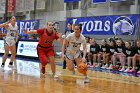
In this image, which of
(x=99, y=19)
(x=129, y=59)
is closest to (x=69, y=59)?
(x=129, y=59)

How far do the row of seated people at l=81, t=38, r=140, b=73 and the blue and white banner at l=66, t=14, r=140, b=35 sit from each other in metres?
1.27

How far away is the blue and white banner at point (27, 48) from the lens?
62.9 ft

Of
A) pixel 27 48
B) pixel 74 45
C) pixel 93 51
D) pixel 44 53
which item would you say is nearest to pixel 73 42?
pixel 74 45

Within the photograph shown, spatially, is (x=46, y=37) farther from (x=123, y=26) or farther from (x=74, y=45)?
(x=123, y=26)

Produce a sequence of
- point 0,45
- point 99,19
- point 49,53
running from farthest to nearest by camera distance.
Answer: point 0,45, point 99,19, point 49,53

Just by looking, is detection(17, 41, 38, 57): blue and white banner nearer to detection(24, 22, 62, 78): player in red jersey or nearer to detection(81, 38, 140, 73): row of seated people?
detection(81, 38, 140, 73): row of seated people

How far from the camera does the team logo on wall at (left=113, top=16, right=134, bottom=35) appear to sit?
15.4 meters

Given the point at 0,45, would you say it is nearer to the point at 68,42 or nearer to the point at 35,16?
the point at 35,16

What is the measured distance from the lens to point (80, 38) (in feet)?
30.5

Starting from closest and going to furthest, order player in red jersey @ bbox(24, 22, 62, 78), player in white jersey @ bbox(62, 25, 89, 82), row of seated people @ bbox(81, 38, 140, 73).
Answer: player in white jersey @ bbox(62, 25, 89, 82) → player in red jersey @ bbox(24, 22, 62, 78) → row of seated people @ bbox(81, 38, 140, 73)

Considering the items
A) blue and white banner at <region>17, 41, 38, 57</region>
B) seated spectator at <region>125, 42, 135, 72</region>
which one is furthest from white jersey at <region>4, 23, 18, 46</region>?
blue and white banner at <region>17, 41, 38, 57</region>

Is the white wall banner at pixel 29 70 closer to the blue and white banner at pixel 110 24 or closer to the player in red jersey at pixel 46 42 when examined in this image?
the player in red jersey at pixel 46 42

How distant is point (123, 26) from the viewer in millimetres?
15703

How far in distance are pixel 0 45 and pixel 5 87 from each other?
15.6 m
